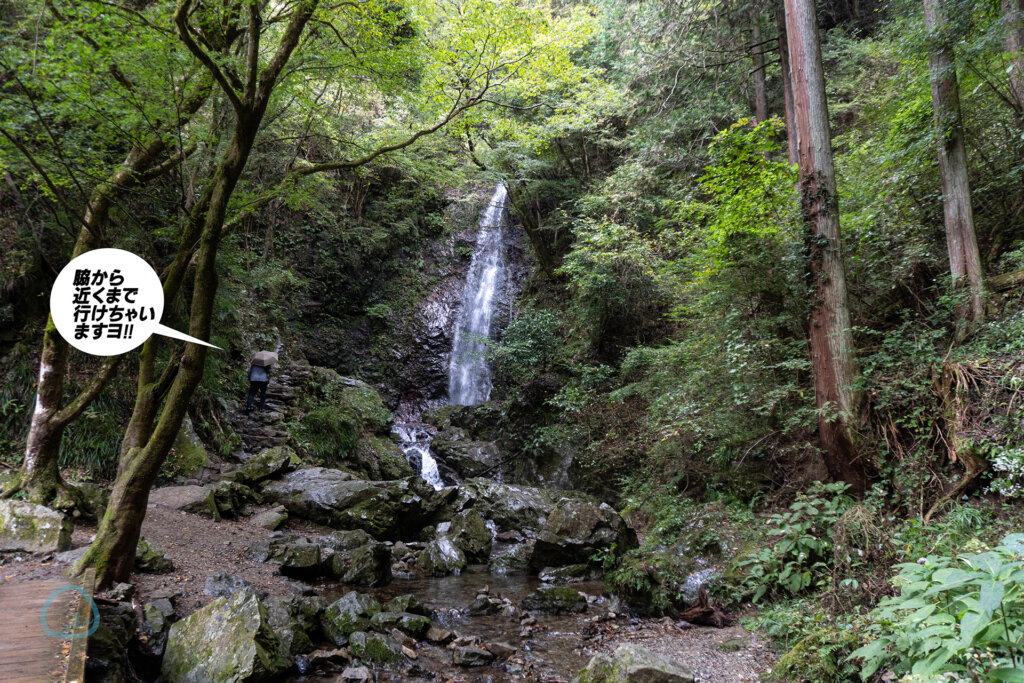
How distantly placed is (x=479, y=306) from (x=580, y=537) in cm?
1106

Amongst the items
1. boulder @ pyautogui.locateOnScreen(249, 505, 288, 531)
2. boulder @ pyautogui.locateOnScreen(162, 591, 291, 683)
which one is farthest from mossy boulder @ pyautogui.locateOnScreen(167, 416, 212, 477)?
boulder @ pyautogui.locateOnScreen(162, 591, 291, 683)

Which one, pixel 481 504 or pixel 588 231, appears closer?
pixel 481 504

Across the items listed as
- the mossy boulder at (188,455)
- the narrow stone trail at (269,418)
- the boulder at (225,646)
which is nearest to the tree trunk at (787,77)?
the boulder at (225,646)

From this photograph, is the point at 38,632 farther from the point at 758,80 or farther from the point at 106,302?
the point at 758,80

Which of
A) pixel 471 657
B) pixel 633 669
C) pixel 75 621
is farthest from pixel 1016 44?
pixel 75 621

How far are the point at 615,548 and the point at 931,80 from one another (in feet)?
22.9

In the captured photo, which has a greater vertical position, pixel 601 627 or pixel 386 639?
pixel 386 639

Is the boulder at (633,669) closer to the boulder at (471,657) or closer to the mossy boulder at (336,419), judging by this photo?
the boulder at (471,657)

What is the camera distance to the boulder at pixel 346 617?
207 inches

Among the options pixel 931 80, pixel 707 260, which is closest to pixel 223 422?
pixel 707 260

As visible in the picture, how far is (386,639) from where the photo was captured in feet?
16.8

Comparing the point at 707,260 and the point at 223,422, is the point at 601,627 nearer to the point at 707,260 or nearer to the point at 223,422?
Result: the point at 707,260

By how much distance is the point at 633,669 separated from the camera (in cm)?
388

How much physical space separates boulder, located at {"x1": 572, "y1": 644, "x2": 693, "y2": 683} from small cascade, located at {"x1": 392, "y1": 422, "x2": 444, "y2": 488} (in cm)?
748
